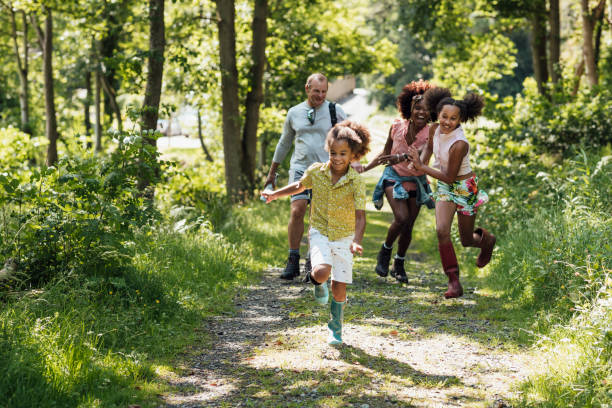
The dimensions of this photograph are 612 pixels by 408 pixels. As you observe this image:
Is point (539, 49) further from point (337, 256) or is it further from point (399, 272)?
point (337, 256)

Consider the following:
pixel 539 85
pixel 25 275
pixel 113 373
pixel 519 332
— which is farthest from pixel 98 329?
pixel 539 85

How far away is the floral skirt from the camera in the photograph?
6.24 meters

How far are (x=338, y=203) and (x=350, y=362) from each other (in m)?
1.21

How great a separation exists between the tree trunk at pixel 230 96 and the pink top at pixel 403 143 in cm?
594

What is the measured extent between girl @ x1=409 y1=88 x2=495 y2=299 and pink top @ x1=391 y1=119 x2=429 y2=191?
54 centimetres

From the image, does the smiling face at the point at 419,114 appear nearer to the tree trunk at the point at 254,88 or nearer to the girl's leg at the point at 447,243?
the girl's leg at the point at 447,243

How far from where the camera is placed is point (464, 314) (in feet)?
20.2

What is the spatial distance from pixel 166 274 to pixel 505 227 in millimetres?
4957

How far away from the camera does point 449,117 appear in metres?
6.12

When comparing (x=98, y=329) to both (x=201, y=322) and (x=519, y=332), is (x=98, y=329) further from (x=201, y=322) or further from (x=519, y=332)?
(x=519, y=332)

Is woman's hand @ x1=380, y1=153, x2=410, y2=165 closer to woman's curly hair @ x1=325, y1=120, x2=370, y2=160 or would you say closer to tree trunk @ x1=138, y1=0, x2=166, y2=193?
woman's curly hair @ x1=325, y1=120, x2=370, y2=160

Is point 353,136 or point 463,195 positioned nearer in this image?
point 353,136

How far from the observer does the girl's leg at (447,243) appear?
20.6 ft

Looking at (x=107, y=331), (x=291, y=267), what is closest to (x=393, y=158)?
(x=291, y=267)
